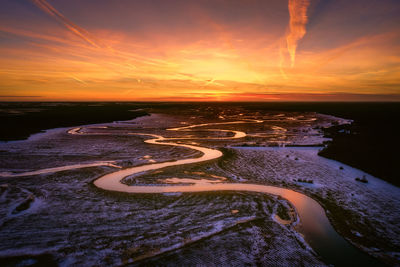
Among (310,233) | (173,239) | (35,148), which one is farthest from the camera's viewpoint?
(35,148)

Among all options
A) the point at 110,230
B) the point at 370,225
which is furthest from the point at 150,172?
the point at 370,225

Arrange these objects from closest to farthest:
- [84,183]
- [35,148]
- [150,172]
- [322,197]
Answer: [322,197]
[84,183]
[150,172]
[35,148]

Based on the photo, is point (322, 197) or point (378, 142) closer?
point (322, 197)

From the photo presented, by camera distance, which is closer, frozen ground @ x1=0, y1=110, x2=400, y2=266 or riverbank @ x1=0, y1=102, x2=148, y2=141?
frozen ground @ x1=0, y1=110, x2=400, y2=266

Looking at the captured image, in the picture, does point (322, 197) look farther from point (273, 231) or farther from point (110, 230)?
point (110, 230)

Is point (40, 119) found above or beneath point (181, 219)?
above

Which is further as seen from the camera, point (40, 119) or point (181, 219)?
point (40, 119)

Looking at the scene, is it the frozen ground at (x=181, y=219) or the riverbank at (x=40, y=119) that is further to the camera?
the riverbank at (x=40, y=119)

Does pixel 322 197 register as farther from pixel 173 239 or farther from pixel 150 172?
pixel 150 172

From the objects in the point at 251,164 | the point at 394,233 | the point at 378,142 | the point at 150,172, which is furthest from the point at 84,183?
the point at 378,142
